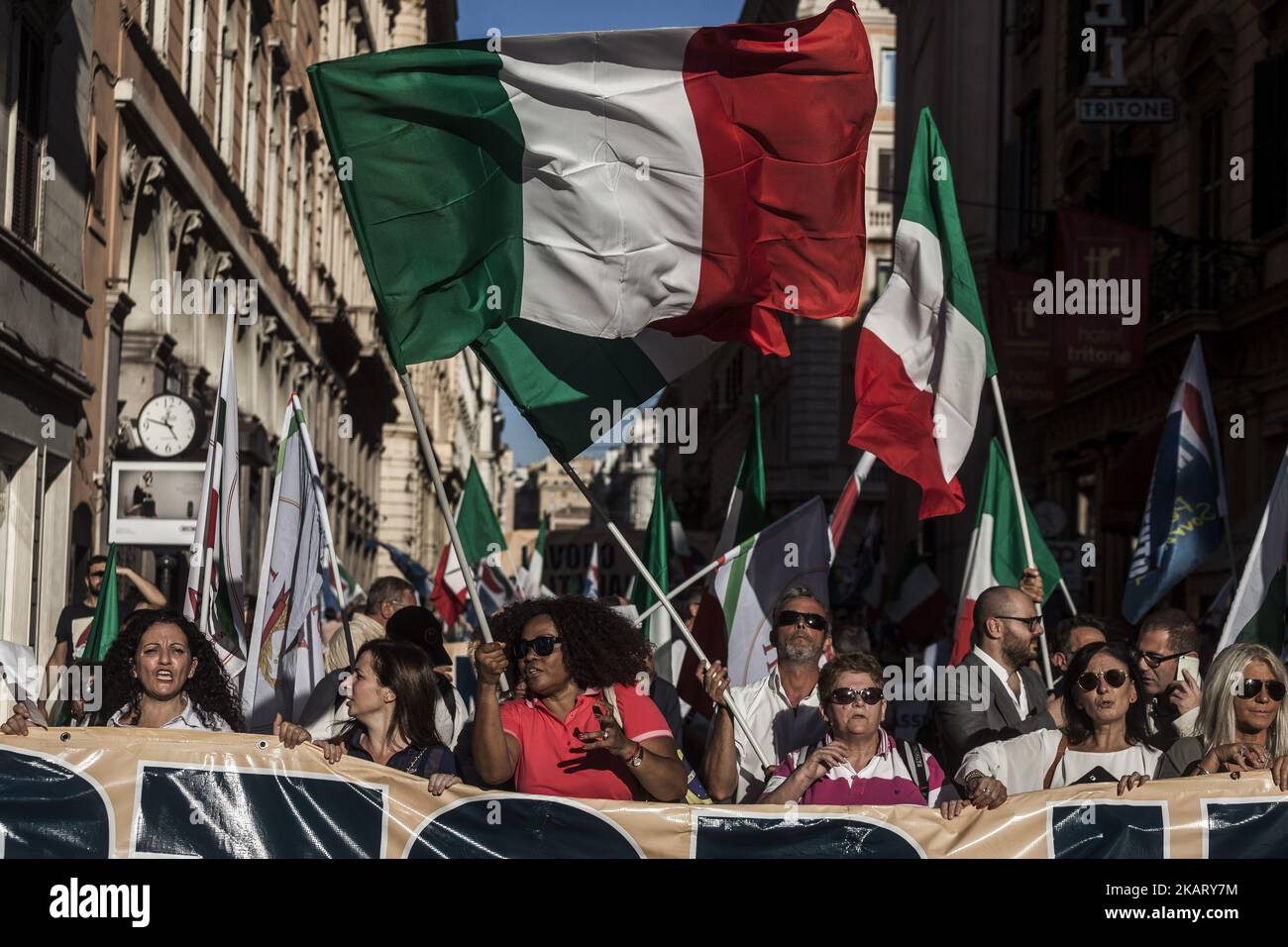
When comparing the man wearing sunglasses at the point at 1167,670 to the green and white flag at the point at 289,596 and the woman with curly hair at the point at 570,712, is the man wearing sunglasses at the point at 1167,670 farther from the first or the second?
the green and white flag at the point at 289,596

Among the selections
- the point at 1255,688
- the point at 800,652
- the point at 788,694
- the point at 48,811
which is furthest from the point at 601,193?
the point at 48,811

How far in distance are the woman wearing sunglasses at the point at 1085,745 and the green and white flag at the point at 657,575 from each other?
3.58 m

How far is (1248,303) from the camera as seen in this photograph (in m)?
19.0

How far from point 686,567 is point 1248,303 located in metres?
6.46

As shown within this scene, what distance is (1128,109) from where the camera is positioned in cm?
2206

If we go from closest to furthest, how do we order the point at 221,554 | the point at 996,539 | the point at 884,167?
the point at 221,554, the point at 996,539, the point at 884,167

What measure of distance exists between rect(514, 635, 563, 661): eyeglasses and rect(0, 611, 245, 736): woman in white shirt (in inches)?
45.9

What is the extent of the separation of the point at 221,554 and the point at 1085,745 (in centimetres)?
418

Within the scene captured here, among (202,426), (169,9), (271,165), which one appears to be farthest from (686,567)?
(271,165)

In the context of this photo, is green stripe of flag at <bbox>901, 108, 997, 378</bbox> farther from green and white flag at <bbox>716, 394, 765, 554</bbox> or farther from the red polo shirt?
the red polo shirt

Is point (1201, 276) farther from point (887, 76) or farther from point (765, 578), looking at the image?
point (887, 76)

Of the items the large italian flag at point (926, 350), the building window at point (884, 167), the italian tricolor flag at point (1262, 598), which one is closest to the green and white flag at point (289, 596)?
the large italian flag at point (926, 350)

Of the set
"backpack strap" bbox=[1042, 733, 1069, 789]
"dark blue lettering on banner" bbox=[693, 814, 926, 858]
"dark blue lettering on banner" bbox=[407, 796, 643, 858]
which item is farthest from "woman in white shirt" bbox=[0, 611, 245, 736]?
"backpack strap" bbox=[1042, 733, 1069, 789]
